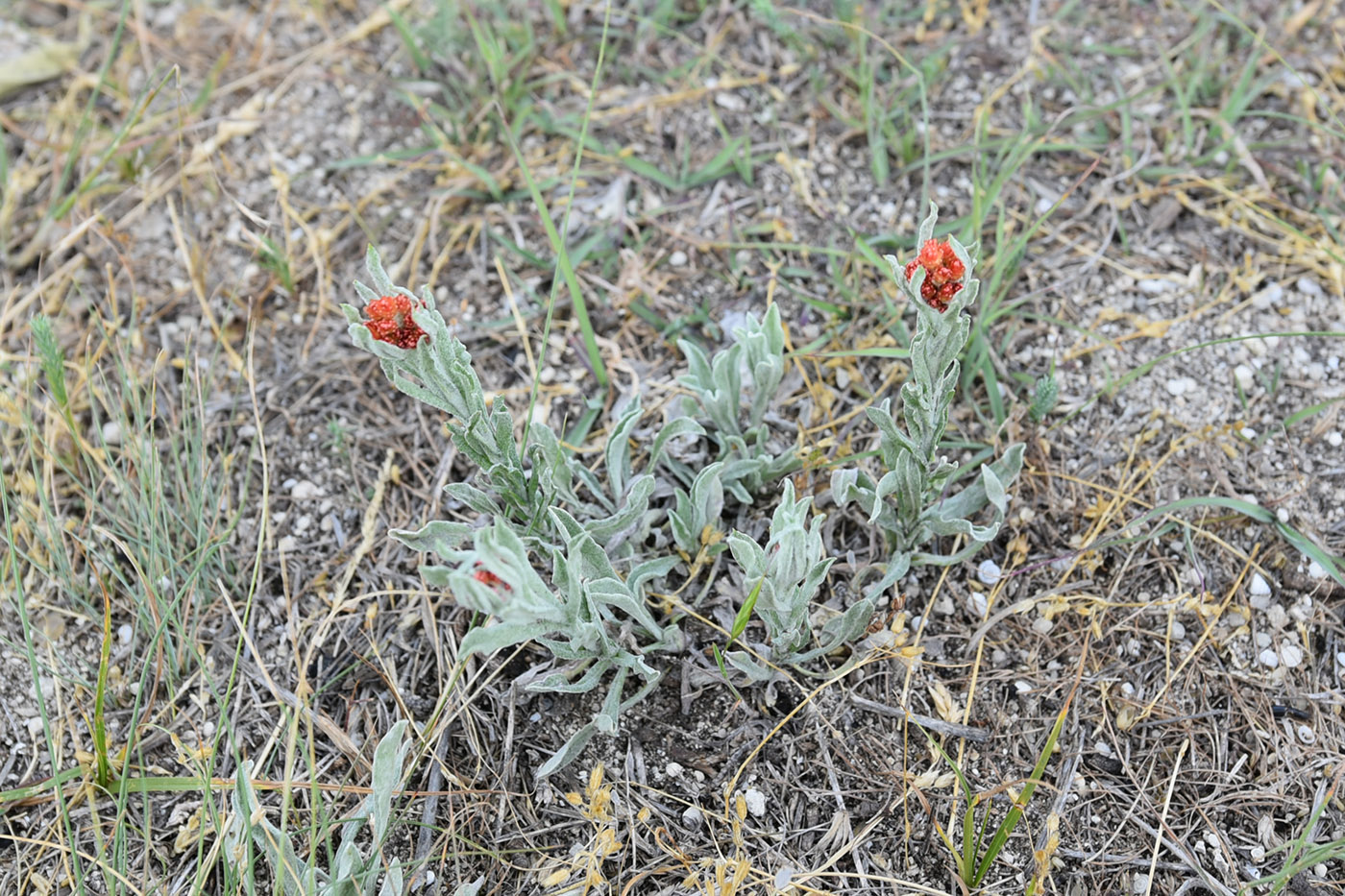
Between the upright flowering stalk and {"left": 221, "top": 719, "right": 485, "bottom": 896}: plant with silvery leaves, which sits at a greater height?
the upright flowering stalk

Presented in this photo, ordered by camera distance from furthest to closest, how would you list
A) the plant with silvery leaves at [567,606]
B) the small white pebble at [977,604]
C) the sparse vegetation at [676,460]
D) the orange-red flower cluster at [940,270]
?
the small white pebble at [977,604] → the sparse vegetation at [676,460] → the orange-red flower cluster at [940,270] → the plant with silvery leaves at [567,606]

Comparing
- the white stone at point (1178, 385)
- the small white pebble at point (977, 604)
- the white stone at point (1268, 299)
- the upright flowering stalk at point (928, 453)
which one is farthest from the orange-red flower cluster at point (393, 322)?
the white stone at point (1268, 299)

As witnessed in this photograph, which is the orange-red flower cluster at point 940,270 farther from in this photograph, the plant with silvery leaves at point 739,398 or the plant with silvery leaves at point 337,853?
the plant with silvery leaves at point 337,853

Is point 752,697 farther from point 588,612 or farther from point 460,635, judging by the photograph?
point 460,635

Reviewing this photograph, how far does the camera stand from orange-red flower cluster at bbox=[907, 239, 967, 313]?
1662 millimetres

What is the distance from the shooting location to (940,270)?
167 centimetres

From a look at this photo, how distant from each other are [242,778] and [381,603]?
565 mm

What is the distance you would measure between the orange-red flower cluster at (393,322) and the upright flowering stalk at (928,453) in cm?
83

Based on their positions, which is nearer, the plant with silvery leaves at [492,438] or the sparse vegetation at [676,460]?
the plant with silvery leaves at [492,438]

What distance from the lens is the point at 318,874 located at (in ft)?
5.89

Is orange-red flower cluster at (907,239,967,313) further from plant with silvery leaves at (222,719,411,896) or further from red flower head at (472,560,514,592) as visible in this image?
plant with silvery leaves at (222,719,411,896)

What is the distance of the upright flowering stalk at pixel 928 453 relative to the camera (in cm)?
169

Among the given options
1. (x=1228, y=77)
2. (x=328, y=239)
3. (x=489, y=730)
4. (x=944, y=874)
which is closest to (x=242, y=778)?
(x=489, y=730)

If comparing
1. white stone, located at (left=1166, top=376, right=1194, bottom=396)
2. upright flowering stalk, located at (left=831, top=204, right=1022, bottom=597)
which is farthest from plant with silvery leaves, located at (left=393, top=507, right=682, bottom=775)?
white stone, located at (left=1166, top=376, right=1194, bottom=396)
